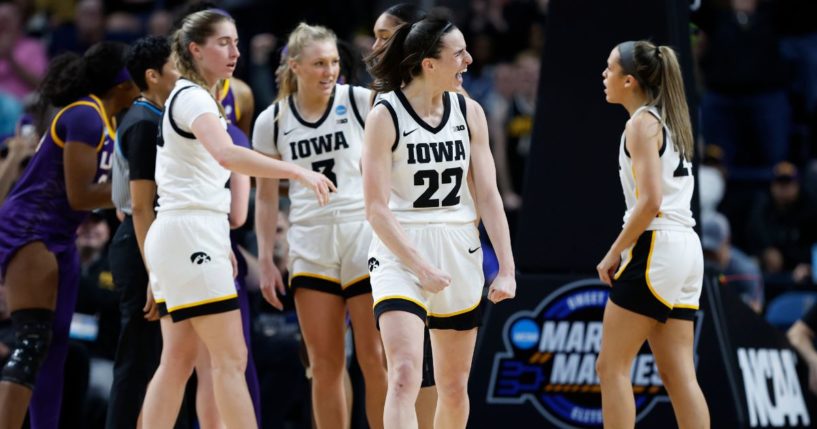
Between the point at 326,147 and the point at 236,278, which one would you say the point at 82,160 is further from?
the point at 326,147

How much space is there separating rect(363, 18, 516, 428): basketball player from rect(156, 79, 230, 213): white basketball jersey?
0.81m

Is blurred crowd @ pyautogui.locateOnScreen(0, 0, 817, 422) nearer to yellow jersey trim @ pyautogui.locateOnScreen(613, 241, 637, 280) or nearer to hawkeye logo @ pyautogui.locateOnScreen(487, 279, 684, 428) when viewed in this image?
hawkeye logo @ pyautogui.locateOnScreen(487, 279, 684, 428)

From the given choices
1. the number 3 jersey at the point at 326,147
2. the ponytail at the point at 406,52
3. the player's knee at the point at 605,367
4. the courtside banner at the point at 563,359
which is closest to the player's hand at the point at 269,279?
the number 3 jersey at the point at 326,147

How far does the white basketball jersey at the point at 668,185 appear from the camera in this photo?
5.91 meters

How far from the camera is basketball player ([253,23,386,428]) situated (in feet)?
19.3

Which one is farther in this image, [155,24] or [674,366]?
[155,24]

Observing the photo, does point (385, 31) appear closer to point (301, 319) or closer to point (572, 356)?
point (301, 319)

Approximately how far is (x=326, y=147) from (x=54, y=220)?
154cm

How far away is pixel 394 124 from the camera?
5.16 m

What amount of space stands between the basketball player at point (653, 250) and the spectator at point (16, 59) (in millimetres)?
8348

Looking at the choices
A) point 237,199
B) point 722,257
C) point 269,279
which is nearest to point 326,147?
point 237,199

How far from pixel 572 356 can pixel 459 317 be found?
1861mm

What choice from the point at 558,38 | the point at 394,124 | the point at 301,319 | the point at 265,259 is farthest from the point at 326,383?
the point at 558,38

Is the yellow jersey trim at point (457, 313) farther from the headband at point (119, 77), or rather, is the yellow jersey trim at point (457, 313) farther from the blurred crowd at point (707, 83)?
the blurred crowd at point (707, 83)
